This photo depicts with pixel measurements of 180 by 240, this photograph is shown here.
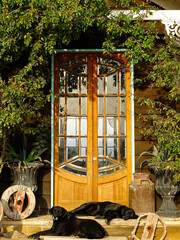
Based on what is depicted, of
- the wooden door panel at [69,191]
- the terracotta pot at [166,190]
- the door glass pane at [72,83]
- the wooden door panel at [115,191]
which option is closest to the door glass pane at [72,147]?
the wooden door panel at [69,191]

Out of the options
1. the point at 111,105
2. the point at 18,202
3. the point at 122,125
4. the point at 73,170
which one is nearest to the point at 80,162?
the point at 73,170

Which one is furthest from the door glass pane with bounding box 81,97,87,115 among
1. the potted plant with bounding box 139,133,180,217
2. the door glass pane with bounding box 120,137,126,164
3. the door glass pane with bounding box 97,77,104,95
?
the potted plant with bounding box 139,133,180,217

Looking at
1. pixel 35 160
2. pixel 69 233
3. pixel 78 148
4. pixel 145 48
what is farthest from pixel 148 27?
pixel 69 233

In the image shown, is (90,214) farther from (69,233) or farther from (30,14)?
(30,14)

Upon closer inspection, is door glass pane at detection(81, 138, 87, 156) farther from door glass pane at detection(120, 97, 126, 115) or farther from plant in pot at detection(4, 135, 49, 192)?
door glass pane at detection(120, 97, 126, 115)

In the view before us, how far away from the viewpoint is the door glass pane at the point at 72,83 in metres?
6.74

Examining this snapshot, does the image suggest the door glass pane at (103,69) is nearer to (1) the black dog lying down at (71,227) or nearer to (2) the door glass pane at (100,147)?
(2) the door glass pane at (100,147)

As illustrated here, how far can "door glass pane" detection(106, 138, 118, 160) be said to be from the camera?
21.8 ft

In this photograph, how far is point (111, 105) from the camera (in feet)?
22.0

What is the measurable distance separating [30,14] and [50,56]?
43.3 inches

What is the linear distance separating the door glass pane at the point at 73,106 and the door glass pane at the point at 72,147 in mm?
447

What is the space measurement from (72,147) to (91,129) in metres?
0.44

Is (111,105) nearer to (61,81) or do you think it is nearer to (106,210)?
(61,81)

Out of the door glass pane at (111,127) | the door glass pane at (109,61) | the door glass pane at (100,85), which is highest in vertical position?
the door glass pane at (109,61)
